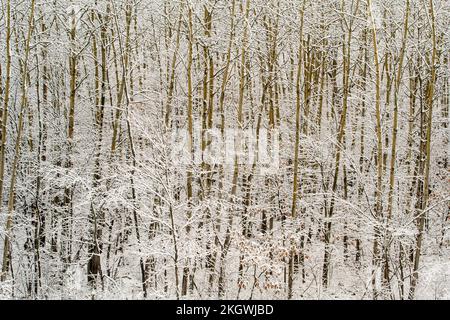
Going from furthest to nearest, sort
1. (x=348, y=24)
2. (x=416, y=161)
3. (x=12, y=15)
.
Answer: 1. (x=416, y=161)
2. (x=348, y=24)
3. (x=12, y=15)

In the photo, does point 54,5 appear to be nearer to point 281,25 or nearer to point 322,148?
point 281,25

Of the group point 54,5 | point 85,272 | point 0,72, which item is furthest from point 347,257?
point 0,72

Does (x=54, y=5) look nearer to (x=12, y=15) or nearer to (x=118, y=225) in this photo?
(x=12, y=15)

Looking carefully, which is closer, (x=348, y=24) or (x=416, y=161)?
(x=348, y=24)

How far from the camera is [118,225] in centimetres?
1341

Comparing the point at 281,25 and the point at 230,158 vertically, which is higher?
the point at 281,25

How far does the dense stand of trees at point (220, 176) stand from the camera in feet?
30.2

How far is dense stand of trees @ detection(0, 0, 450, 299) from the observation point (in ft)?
30.2

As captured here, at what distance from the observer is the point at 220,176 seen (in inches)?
562

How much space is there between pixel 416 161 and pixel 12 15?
12.8m
